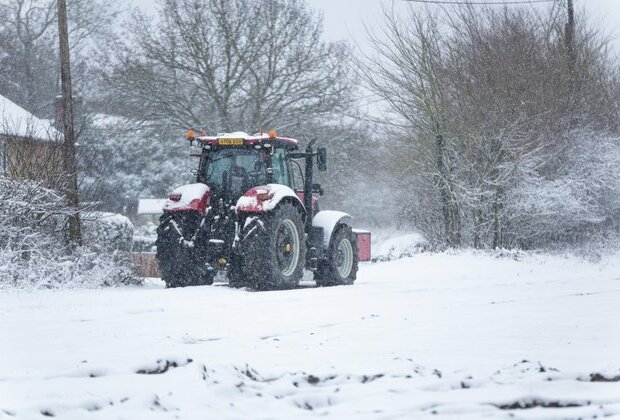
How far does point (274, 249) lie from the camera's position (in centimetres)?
1333

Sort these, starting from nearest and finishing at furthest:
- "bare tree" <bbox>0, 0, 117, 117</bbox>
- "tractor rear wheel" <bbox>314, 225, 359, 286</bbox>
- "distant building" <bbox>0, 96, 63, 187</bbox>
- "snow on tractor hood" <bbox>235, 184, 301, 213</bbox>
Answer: "snow on tractor hood" <bbox>235, 184, 301, 213</bbox> → "tractor rear wheel" <bbox>314, 225, 359, 286</bbox> → "distant building" <bbox>0, 96, 63, 187</bbox> → "bare tree" <bbox>0, 0, 117, 117</bbox>

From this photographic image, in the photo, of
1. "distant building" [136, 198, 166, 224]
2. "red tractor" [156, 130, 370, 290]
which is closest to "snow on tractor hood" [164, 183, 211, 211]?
"red tractor" [156, 130, 370, 290]

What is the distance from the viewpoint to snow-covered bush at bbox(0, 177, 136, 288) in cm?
1326

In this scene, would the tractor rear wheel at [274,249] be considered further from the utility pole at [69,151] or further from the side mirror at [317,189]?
the utility pole at [69,151]

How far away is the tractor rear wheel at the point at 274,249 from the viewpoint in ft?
43.2

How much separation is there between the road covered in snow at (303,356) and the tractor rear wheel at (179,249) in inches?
61.4

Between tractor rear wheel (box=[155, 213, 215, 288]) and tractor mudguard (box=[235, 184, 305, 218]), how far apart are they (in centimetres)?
82

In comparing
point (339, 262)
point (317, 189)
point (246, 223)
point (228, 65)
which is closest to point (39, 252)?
point (246, 223)

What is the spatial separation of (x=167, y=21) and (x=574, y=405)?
98.3 ft

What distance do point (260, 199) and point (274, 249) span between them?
69 centimetres

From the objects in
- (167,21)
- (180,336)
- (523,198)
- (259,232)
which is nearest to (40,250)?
(259,232)

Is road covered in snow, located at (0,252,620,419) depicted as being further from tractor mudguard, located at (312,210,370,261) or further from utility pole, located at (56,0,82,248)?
utility pole, located at (56,0,82,248)

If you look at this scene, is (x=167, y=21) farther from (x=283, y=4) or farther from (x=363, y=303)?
(x=363, y=303)

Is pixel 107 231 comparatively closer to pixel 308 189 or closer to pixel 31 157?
pixel 31 157
